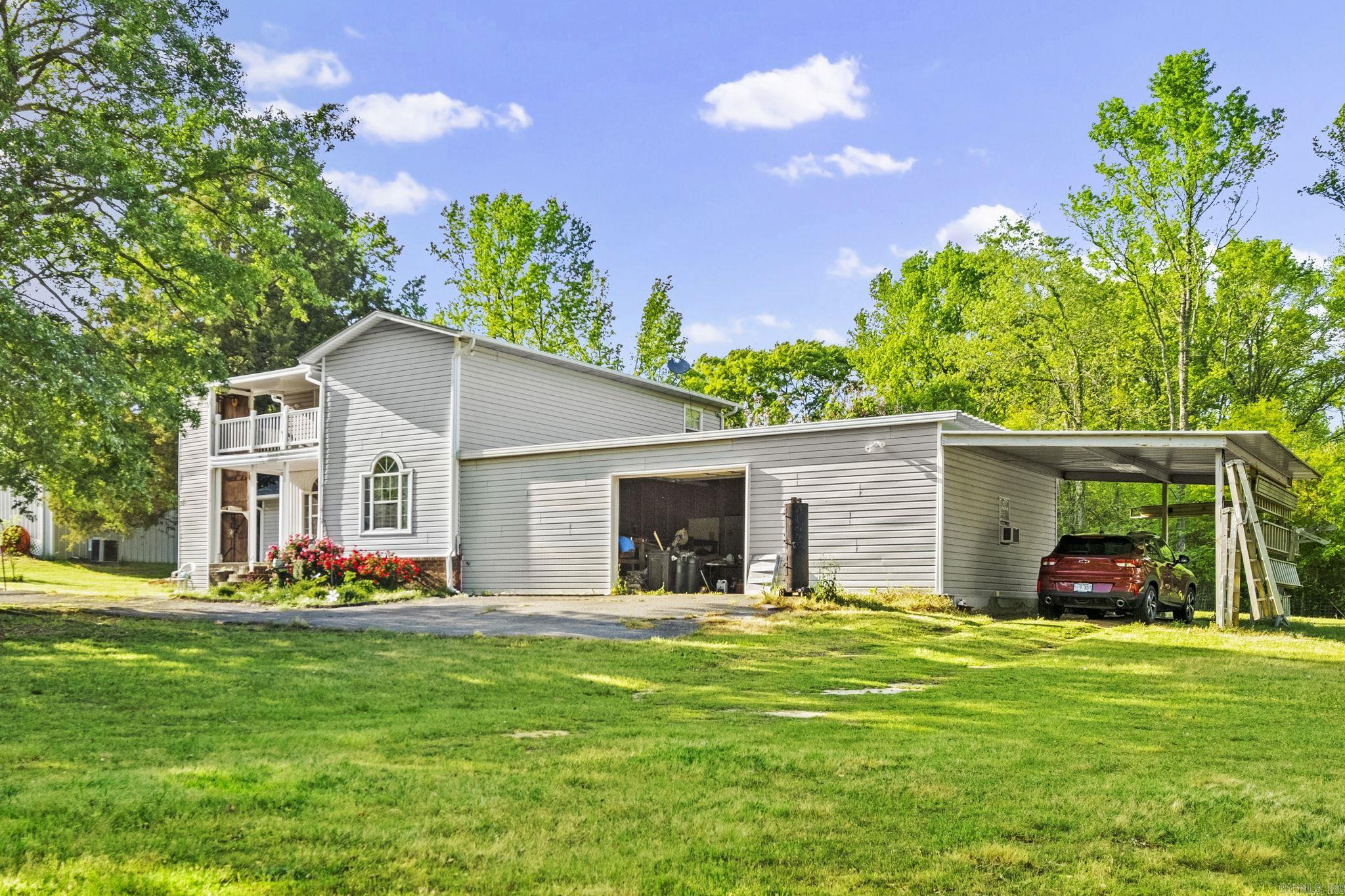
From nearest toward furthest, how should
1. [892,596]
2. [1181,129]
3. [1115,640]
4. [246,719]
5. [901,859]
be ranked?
[901,859], [246,719], [1115,640], [892,596], [1181,129]

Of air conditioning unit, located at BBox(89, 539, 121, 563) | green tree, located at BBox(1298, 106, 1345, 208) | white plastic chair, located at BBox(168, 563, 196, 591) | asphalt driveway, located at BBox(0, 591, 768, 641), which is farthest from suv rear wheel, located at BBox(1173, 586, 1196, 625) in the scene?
air conditioning unit, located at BBox(89, 539, 121, 563)

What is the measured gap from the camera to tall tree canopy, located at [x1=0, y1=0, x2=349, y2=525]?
15.5m

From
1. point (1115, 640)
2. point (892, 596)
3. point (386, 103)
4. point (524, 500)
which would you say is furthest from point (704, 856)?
point (386, 103)

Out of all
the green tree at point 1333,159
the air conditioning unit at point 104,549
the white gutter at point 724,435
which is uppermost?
the green tree at point 1333,159

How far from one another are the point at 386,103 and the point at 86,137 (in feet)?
71.3

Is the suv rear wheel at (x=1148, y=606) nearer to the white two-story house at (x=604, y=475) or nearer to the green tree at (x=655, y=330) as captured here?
the white two-story house at (x=604, y=475)

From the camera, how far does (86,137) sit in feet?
52.6

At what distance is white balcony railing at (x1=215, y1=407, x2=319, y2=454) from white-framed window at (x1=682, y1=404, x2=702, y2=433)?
9.85 m

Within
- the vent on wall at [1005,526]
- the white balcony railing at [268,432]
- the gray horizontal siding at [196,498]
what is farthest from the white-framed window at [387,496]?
the vent on wall at [1005,526]

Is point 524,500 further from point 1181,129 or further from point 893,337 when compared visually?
point 893,337

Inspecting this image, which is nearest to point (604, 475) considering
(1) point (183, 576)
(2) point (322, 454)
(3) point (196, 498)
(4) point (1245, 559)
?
(2) point (322, 454)

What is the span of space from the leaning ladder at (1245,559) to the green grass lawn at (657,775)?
4.87 meters

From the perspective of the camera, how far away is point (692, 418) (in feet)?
103

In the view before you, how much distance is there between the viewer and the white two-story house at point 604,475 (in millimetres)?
18547
